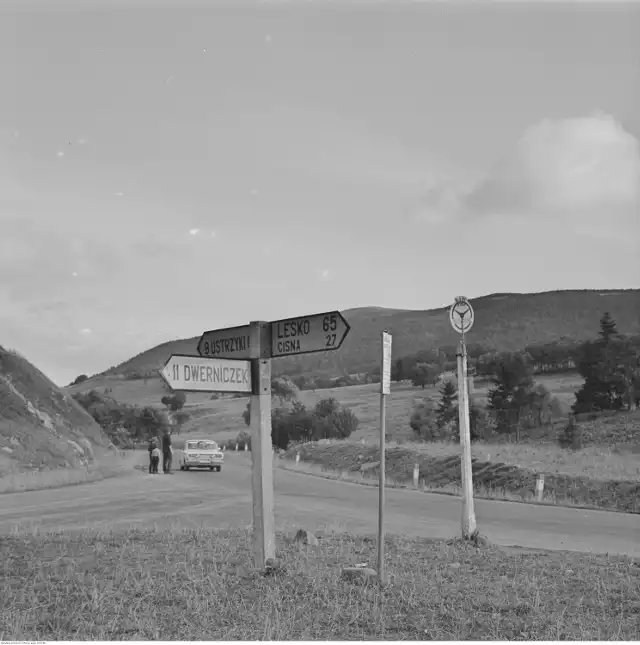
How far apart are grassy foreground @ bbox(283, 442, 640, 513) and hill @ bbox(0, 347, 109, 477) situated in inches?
493

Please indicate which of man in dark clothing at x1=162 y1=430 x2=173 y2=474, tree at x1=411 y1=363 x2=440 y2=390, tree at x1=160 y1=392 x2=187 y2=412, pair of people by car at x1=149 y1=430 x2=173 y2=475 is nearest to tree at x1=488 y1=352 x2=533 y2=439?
man in dark clothing at x1=162 y1=430 x2=173 y2=474

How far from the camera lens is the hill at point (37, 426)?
37.5 m

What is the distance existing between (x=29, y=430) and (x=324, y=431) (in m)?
36.6

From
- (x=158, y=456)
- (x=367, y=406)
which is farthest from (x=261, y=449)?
(x=367, y=406)

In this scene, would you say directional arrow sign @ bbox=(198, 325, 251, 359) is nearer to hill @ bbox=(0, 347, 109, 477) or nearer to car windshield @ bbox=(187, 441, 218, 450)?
hill @ bbox=(0, 347, 109, 477)

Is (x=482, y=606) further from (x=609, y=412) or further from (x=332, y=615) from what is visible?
(x=609, y=412)

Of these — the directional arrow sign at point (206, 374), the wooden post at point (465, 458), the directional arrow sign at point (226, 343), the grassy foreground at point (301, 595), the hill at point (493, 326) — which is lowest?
the grassy foreground at point (301, 595)

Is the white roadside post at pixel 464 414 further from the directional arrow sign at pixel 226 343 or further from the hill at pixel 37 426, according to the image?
the hill at pixel 37 426

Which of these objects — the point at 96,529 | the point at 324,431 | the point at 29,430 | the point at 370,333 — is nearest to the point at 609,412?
the point at 324,431

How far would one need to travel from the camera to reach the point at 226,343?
9.29 m

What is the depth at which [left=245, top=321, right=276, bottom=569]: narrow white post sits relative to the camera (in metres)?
8.70

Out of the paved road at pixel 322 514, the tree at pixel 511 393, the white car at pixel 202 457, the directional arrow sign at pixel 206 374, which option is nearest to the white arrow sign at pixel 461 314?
the paved road at pixel 322 514

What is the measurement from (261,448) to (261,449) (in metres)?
0.01

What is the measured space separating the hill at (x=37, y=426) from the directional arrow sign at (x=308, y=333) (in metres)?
26.4
